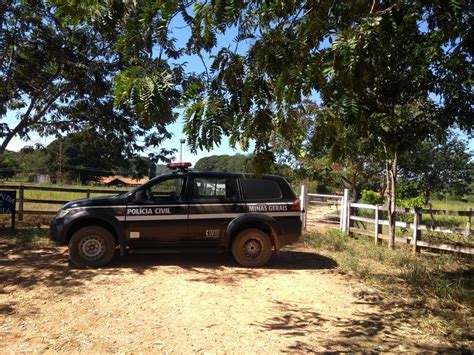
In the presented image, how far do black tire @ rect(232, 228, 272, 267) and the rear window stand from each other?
657mm

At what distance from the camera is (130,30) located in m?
3.38

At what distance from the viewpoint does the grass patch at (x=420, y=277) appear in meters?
5.77

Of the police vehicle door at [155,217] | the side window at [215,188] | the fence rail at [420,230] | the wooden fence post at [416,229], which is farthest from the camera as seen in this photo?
the wooden fence post at [416,229]

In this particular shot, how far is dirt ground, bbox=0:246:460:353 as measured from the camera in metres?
4.79

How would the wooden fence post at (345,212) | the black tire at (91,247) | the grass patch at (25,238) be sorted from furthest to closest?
the wooden fence post at (345,212), the grass patch at (25,238), the black tire at (91,247)

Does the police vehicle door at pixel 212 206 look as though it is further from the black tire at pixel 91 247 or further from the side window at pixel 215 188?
the black tire at pixel 91 247

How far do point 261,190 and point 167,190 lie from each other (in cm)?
182

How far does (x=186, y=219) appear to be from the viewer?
8445 millimetres

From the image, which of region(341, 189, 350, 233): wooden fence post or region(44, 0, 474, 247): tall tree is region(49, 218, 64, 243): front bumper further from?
region(341, 189, 350, 233): wooden fence post

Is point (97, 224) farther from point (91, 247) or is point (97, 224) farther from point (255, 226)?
point (255, 226)

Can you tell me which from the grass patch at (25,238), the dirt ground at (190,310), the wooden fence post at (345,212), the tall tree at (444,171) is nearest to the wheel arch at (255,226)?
the dirt ground at (190,310)

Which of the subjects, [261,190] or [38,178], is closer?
[261,190]

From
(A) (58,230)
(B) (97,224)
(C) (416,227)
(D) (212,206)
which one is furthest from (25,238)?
(C) (416,227)

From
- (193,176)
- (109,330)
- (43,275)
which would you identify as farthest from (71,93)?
(109,330)
